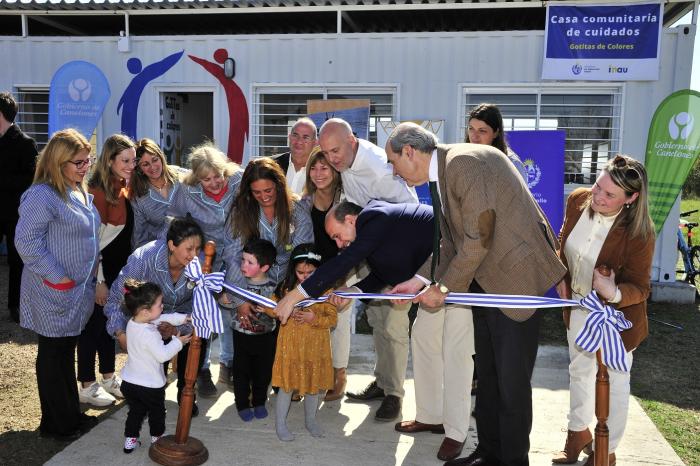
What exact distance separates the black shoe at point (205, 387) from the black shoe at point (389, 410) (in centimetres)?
126

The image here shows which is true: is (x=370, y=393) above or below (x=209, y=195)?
below

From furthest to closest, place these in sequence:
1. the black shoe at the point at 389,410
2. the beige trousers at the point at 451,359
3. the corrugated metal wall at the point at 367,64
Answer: the corrugated metal wall at the point at 367,64, the black shoe at the point at 389,410, the beige trousers at the point at 451,359

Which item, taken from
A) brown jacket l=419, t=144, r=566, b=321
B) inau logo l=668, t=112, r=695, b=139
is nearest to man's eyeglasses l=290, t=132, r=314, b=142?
brown jacket l=419, t=144, r=566, b=321

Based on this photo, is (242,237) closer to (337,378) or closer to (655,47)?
(337,378)

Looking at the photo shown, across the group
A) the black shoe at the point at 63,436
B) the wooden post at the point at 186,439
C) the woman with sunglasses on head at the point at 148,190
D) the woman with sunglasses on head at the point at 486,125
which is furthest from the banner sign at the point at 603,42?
the black shoe at the point at 63,436

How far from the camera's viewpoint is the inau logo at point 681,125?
24.8 feet

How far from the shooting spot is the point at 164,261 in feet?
13.3

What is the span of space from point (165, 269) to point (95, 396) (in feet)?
4.10

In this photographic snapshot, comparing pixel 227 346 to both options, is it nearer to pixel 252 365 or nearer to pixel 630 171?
pixel 252 365

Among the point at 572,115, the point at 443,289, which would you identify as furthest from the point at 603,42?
the point at 443,289

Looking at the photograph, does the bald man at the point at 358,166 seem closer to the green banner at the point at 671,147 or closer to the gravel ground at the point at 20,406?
the gravel ground at the point at 20,406

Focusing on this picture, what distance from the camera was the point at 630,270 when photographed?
3.33m

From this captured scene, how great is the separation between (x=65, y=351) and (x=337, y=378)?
1.93 meters

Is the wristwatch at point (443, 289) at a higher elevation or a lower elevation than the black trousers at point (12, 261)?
higher
